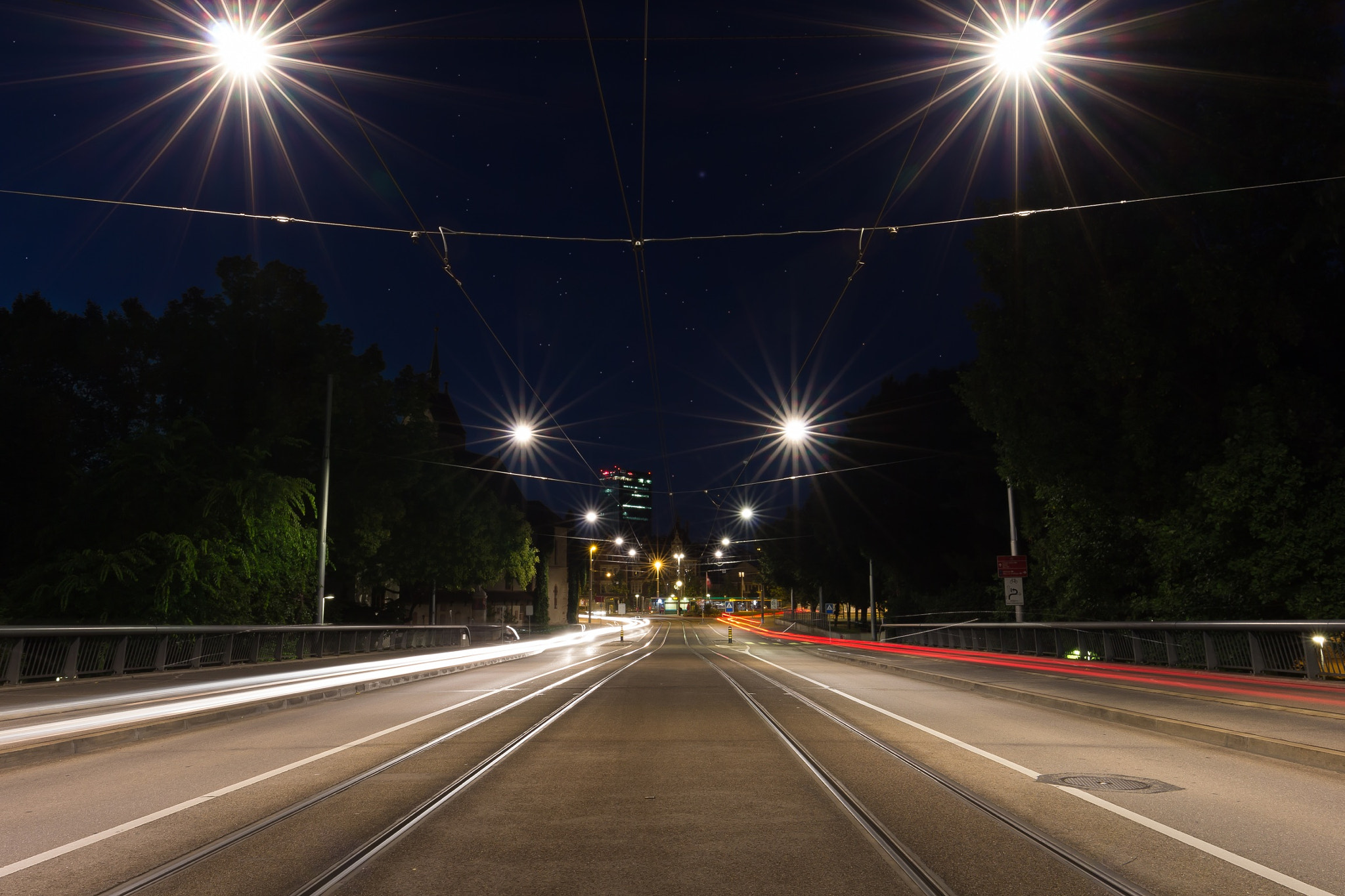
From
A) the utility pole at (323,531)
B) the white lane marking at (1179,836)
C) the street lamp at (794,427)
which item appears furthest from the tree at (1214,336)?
the utility pole at (323,531)

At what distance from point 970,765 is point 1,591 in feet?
85.4

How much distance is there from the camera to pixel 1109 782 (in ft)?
27.0

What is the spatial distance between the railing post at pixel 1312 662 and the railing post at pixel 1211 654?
9.13 ft

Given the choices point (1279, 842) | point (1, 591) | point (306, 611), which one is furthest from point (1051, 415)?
point (1, 591)

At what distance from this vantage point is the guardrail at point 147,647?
55.0 ft

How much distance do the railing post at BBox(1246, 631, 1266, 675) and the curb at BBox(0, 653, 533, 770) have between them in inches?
673

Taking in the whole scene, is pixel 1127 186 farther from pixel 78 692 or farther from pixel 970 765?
pixel 78 692

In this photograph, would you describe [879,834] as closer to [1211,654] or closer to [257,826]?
[257,826]

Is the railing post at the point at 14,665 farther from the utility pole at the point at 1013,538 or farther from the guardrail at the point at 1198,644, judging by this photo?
the utility pole at the point at 1013,538

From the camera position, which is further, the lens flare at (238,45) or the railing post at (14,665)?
the railing post at (14,665)

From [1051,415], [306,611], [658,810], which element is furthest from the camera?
[306,611]

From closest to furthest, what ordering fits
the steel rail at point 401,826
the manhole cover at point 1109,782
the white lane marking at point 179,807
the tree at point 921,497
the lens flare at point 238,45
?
the steel rail at point 401,826 → the white lane marking at point 179,807 → the manhole cover at point 1109,782 → the lens flare at point 238,45 → the tree at point 921,497

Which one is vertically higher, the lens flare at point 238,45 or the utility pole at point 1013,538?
the lens flare at point 238,45

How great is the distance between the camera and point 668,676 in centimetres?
2411
